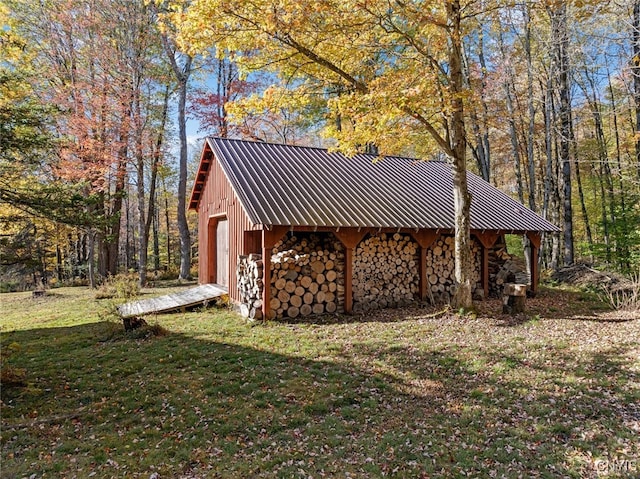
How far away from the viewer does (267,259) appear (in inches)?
318

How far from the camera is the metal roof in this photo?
28.1ft

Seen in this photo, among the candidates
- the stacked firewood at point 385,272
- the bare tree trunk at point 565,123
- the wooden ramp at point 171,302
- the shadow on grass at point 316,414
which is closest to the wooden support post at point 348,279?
the stacked firewood at point 385,272

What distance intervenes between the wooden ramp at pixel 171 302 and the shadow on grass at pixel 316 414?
3.02m

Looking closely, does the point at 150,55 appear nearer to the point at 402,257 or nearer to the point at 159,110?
the point at 159,110

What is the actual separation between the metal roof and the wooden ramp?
3.08 m

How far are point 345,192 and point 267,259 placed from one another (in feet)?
10.3

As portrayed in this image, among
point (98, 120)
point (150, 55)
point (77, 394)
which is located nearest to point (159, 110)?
point (150, 55)

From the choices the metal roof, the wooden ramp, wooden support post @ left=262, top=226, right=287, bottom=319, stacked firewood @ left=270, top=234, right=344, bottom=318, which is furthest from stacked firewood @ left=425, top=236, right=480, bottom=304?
the wooden ramp

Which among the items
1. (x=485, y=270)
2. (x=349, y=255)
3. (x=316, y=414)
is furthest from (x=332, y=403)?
(x=485, y=270)

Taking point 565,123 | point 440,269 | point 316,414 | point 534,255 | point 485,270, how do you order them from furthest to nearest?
1. point 565,123
2. point 534,255
3. point 485,270
4. point 440,269
5. point 316,414

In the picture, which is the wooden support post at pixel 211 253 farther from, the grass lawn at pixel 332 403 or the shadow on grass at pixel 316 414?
the shadow on grass at pixel 316 414

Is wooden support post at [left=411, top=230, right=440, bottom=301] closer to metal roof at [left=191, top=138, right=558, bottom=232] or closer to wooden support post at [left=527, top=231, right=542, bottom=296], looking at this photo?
metal roof at [left=191, top=138, right=558, bottom=232]

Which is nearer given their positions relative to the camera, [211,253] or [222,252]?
[222,252]

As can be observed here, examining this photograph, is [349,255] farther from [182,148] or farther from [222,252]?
[182,148]
